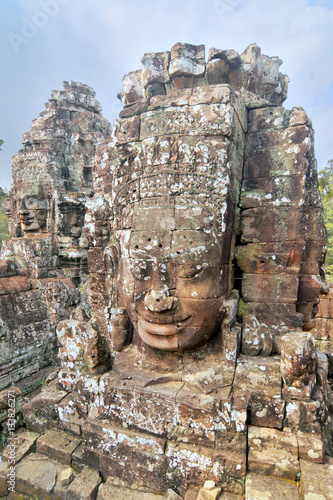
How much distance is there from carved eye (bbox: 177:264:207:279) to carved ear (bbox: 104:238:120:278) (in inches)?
37.8

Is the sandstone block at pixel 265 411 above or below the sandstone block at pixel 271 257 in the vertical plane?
below

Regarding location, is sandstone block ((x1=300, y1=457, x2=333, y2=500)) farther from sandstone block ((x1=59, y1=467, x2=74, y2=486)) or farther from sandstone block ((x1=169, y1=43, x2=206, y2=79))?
sandstone block ((x1=169, y1=43, x2=206, y2=79))

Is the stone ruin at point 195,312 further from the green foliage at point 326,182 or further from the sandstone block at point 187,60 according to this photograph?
the green foliage at point 326,182

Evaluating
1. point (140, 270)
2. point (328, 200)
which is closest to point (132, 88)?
point (140, 270)

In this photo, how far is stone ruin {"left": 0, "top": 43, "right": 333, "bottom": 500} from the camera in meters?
2.47

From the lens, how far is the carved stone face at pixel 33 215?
26.2 ft

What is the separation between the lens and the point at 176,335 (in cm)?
274

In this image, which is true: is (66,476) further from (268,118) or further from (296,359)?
(268,118)

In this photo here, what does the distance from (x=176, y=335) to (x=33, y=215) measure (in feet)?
22.2

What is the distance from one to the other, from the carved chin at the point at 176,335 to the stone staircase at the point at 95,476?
89cm

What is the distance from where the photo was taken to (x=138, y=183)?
122 inches

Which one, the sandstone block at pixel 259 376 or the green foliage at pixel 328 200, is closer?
the sandstone block at pixel 259 376

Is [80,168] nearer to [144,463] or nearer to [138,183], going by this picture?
[138,183]

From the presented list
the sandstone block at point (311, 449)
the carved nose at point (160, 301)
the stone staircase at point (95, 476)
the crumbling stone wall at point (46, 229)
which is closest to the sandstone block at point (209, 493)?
the stone staircase at point (95, 476)
